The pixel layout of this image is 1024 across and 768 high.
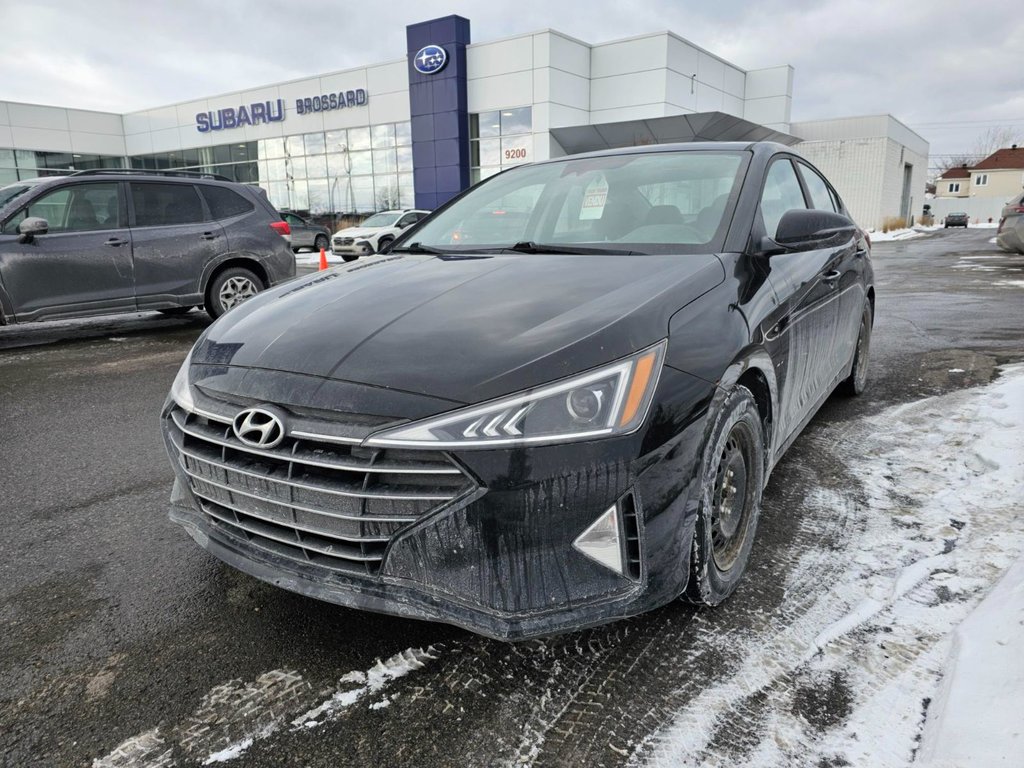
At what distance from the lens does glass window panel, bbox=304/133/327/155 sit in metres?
31.3

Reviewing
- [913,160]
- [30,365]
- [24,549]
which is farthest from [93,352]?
[913,160]

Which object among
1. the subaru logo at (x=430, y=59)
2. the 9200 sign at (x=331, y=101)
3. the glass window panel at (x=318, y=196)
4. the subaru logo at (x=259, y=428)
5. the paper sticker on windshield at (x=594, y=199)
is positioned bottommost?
the subaru logo at (x=259, y=428)

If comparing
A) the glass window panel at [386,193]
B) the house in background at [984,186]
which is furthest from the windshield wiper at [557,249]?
the house in background at [984,186]

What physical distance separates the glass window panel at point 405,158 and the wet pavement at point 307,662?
27475 mm

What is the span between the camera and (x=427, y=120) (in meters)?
27.7

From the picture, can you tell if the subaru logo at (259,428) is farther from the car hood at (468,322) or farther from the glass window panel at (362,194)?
the glass window panel at (362,194)

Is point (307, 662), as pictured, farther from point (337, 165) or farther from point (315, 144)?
point (315, 144)

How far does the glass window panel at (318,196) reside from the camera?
31938 mm

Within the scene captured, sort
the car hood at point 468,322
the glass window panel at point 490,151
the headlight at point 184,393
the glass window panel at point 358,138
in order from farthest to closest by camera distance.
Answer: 1. the glass window panel at point 358,138
2. the glass window panel at point 490,151
3. the headlight at point 184,393
4. the car hood at point 468,322

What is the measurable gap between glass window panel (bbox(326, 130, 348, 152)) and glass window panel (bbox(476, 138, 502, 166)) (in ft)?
23.2

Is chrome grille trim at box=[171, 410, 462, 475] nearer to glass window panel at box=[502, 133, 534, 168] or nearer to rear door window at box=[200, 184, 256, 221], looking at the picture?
rear door window at box=[200, 184, 256, 221]

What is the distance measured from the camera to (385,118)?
29141mm

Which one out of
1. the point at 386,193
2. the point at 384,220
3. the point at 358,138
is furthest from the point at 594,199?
the point at 358,138

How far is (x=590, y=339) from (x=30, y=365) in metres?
6.55
